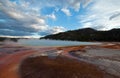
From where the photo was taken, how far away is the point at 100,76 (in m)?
15.8

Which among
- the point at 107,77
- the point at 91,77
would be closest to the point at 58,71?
the point at 91,77

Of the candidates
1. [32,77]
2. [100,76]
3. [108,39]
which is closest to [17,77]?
[32,77]

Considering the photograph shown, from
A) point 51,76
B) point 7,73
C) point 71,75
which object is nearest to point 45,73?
point 51,76

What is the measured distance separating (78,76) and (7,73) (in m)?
8.80

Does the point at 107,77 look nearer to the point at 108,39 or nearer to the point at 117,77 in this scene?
the point at 117,77

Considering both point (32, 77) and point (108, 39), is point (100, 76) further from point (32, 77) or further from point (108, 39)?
point (108, 39)

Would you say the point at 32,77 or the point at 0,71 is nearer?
the point at 32,77

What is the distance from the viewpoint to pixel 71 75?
52.3ft

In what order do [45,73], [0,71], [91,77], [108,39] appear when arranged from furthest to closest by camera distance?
1. [108,39]
2. [0,71]
3. [45,73]
4. [91,77]

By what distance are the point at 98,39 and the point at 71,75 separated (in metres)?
178

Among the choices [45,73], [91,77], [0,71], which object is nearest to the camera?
[91,77]

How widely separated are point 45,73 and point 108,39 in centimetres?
17133

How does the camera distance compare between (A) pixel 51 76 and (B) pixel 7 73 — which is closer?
(A) pixel 51 76

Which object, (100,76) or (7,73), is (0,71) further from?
(100,76)
